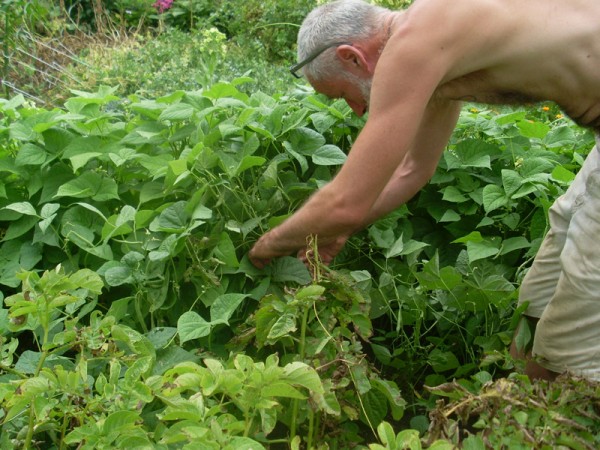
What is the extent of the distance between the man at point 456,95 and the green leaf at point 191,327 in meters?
0.35

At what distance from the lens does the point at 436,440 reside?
5.17 feet

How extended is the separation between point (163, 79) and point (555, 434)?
187 inches

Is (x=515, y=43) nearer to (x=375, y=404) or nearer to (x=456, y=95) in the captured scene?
(x=456, y=95)

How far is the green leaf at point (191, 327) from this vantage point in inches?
87.8

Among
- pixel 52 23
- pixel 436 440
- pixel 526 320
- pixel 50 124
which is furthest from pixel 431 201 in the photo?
pixel 52 23

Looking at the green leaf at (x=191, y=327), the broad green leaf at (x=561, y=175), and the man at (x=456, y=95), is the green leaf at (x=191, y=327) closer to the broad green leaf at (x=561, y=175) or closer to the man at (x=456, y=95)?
the man at (x=456, y=95)

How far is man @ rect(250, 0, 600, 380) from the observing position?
2143 millimetres

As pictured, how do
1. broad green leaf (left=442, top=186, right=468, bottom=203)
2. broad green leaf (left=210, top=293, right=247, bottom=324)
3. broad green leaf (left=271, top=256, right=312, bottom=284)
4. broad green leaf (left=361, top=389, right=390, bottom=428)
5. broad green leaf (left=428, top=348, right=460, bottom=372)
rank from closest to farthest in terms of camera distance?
broad green leaf (left=361, top=389, right=390, bottom=428) → broad green leaf (left=210, top=293, right=247, bottom=324) → broad green leaf (left=271, top=256, right=312, bottom=284) → broad green leaf (left=428, top=348, right=460, bottom=372) → broad green leaf (left=442, top=186, right=468, bottom=203)

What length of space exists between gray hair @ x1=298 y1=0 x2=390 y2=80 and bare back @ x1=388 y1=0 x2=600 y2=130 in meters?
0.24

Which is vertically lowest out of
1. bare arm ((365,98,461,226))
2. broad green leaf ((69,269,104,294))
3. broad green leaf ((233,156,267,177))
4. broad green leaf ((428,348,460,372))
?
broad green leaf ((428,348,460,372))

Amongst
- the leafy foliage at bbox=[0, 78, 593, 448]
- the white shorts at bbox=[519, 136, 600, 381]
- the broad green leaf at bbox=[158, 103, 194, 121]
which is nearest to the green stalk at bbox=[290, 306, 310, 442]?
the leafy foliage at bbox=[0, 78, 593, 448]

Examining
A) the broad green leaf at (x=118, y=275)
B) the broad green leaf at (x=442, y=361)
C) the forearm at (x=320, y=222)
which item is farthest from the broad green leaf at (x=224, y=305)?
the broad green leaf at (x=442, y=361)

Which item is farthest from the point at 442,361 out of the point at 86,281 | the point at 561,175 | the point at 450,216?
the point at 86,281

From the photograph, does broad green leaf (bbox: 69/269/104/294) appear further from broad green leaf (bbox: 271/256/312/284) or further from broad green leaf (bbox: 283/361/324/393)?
broad green leaf (bbox: 271/256/312/284)
